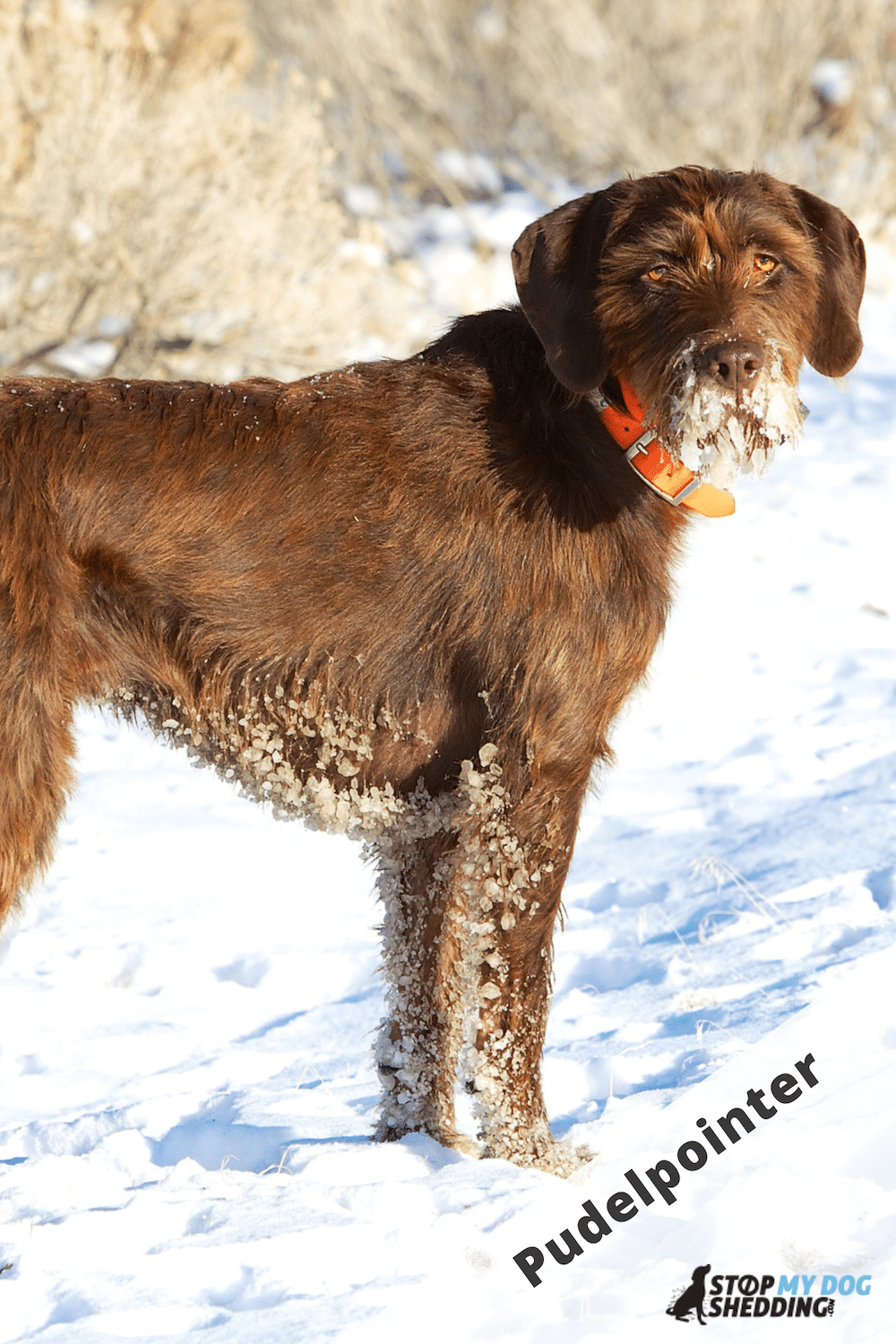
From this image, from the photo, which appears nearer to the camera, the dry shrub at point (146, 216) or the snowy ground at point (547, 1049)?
the snowy ground at point (547, 1049)

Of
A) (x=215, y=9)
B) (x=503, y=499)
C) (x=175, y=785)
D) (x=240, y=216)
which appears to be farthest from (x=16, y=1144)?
(x=215, y=9)

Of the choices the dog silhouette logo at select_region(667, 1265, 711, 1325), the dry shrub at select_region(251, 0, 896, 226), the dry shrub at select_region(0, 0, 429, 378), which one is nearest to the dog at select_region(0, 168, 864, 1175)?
the dog silhouette logo at select_region(667, 1265, 711, 1325)

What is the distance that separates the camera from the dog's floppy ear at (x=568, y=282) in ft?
8.20

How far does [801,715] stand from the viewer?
17.3ft

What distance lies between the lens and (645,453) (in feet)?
8.36

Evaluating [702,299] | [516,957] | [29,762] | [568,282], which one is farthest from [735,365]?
[29,762]

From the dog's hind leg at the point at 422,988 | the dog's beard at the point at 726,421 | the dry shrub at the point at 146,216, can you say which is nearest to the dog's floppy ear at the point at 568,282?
the dog's beard at the point at 726,421

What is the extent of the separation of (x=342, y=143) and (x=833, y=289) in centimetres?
959

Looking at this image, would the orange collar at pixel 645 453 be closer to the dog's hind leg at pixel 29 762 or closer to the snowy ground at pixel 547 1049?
the snowy ground at pixel 547 1049

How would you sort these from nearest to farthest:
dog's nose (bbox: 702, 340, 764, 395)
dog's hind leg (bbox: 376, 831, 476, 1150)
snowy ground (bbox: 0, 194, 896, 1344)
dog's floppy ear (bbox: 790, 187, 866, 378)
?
snowy ground (bbox: 0, 194, 896, 1344)
dog's nose (bbox: 702, 340, 764, 395)
dog's floppy ear (bbox: 790, 187, 866, 378)
dog's hind leg (bbox: 376, 831, 476, 1150)

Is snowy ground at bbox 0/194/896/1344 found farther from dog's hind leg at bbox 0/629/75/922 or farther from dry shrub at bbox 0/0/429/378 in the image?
dry shrub at bbox 0/0/429/378

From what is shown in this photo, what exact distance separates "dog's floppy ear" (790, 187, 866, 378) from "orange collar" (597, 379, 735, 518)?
1.29 ft

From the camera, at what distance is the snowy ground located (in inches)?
80.5

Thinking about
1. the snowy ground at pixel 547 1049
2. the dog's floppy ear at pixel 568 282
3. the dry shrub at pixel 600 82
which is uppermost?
the dry shrub at pixel 600 82
